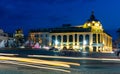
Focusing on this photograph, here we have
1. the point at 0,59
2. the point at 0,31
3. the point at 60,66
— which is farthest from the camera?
the point at 0,31

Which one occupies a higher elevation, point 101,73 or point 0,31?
point 0,31

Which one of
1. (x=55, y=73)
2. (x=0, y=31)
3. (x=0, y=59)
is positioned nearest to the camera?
(x=55, y=73)

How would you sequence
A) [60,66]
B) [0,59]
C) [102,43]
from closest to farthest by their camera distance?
[60,66] → [0,59] → [102,43]

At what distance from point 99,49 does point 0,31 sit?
2250 inches

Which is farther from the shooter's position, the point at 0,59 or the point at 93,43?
the point at 93,43

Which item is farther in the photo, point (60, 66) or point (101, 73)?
point (60, 66)

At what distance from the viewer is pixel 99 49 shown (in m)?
200

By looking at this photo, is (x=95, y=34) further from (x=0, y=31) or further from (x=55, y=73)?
(x=55, y=73)

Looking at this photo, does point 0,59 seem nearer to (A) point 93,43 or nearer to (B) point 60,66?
(B) point 60,66

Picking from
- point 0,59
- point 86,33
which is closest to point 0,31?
point 86,33

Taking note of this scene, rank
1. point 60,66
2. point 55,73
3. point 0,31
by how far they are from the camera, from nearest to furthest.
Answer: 1. point 55,73
2. point 60,66
3. point 0,31

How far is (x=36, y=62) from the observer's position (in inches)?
1120

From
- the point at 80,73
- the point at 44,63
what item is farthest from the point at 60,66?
the point at 80,73

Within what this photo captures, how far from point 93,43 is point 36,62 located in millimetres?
171121
